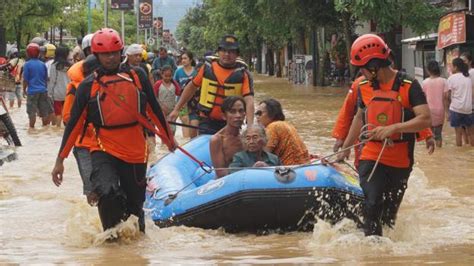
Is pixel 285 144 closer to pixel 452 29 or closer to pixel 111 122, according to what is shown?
pixel 111 122

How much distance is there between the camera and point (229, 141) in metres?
8.98

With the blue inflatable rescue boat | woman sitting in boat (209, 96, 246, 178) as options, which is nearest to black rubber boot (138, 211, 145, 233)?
the blue inflatable rescue boat

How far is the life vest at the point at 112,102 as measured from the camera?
24.4 ft

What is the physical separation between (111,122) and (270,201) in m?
1.46

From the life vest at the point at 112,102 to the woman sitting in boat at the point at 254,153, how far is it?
4.49 feet

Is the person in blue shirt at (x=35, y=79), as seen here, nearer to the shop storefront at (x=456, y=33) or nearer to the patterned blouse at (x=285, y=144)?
the shop storefront at (x=456, y=33)

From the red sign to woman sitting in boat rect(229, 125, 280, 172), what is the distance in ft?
46.1

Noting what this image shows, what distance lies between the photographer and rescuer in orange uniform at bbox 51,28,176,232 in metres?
7.45

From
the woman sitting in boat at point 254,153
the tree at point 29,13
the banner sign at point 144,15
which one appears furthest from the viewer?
the banner sign at point 144,15

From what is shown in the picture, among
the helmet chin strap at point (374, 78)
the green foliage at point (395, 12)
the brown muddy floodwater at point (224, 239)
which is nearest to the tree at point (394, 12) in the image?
the green foliage at point (395, 12)

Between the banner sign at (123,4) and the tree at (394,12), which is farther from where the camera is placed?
the banner sign at (123,4)

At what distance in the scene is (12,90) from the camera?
25188 millimetres

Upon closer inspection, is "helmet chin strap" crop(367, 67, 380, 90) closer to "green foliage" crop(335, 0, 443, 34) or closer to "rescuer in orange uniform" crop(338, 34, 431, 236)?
"rescuer in orange uniform" crop(338, 34, 431, 236)

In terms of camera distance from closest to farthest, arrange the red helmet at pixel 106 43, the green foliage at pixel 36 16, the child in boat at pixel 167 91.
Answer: the red helmet at pixel 106 43 → the child in boat at pixel 167 91 → the green foliage at pixel 36 16
